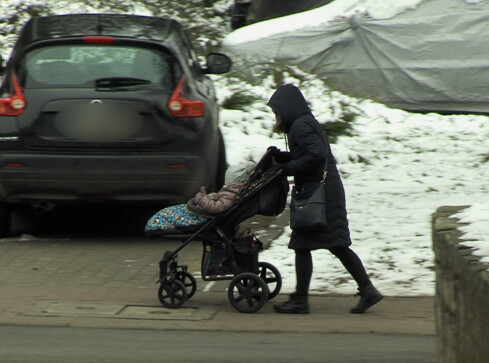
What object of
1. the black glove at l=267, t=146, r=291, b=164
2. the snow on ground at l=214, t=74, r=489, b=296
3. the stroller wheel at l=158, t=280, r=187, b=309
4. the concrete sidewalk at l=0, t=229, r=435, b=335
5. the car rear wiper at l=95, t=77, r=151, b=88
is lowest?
the snow on ground at l=214, t=74, r=489, b=296

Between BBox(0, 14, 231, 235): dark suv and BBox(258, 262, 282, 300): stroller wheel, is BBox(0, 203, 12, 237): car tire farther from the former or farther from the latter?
BBox(258, 262, 282, 300): stroller wheel

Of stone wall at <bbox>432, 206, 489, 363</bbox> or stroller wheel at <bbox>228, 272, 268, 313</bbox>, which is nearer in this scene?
stone wall at <bbox>432, 206, 489, 363</bbox>

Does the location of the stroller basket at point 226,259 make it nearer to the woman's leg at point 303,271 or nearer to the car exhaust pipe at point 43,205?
the woman's leg at point 303,271

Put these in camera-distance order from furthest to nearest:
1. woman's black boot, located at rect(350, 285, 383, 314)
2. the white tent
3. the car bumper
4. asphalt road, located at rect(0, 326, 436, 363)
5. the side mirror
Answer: the white tent
the side mirror
the car bumper
woman's black boot, located at rect(350, 285, 383, 314)
asphalt road, located at rect(0, 326, 436, 363)

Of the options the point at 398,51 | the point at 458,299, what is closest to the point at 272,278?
the point at 458,299

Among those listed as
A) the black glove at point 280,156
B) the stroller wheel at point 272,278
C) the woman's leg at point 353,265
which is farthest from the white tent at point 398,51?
the woman's leg at point 353,265

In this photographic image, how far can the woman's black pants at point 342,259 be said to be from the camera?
7.11m

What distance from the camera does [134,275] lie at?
817cm

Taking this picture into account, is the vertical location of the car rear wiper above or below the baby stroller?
above

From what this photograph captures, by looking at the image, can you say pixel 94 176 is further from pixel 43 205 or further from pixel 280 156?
pixel 280 156

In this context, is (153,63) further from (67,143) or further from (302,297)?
(302,297)

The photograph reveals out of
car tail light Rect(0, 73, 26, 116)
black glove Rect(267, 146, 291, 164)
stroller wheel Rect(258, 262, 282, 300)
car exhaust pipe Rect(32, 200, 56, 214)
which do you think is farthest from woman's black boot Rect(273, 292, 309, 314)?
car tail light Rect(0, 73, 26, 116)

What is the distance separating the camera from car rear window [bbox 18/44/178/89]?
8.91 metres

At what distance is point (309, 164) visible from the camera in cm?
692
